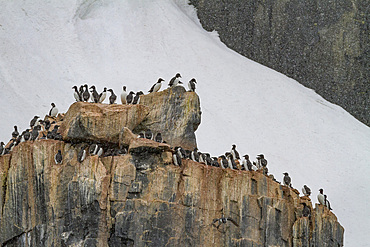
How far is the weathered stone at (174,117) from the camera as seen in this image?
3753 centimetres

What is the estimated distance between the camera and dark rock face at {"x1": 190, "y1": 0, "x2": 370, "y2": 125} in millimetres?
A: 67750

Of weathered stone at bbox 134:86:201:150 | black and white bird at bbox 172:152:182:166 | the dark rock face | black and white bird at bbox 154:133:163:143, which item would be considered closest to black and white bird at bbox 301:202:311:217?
weathered stone at bbox 134:86:201:150

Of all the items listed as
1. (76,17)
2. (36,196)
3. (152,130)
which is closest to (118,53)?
(76,17)

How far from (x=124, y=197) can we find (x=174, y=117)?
6026 mm

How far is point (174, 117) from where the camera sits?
37.7 m

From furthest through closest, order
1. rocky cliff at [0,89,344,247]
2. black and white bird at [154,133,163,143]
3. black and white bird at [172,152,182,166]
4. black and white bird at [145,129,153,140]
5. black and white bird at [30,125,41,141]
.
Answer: black and white bird at [145,129,153,140] < black and white bird at [154,133,163,143] < black and white bird at [30,125,41,141] < black and white bird at [172,152,182,166] < rocky cliff at [0,89,344,247]

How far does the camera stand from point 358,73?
222 feet

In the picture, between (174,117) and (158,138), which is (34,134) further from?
(174,117)

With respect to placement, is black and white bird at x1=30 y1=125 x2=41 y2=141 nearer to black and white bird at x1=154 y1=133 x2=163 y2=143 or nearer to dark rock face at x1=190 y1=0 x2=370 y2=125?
black and white bird at x1=154 y1=133 x2=163 y2=143

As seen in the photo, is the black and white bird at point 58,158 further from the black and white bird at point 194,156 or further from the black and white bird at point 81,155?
the black and white bird at point 194,156

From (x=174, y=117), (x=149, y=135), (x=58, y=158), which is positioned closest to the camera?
(x=58, y=158)

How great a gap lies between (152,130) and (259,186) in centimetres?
569

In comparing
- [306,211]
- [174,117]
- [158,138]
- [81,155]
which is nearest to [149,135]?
A: [158,138]

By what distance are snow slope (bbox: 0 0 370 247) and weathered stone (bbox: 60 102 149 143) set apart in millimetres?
18327
